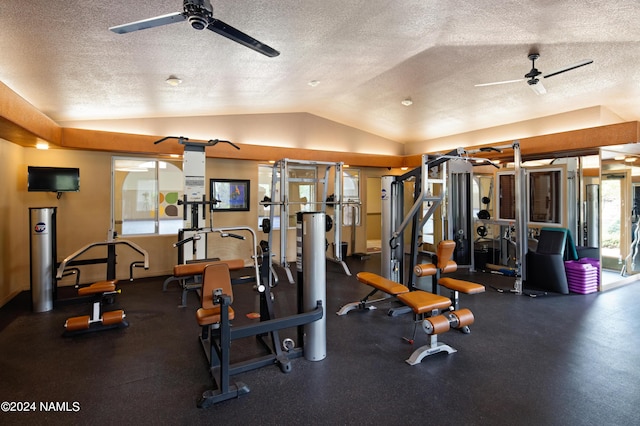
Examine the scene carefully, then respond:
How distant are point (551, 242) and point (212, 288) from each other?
5135mm

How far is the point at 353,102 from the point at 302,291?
439 cm

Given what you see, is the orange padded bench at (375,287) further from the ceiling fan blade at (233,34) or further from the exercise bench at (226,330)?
the ceiling fan blade at (233,34)

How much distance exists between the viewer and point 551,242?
5.07 m

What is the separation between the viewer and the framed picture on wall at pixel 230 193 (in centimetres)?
614

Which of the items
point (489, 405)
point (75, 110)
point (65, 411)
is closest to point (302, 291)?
point (489, 405)

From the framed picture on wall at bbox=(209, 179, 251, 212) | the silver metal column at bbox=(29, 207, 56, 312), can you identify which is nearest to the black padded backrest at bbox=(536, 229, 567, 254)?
the framed picture on wall at bbox=(209, 179, 251, 212)

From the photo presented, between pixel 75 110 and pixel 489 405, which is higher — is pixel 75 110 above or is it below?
above

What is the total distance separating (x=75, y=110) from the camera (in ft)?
14.5

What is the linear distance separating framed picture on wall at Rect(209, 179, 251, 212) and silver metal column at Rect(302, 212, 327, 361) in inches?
150

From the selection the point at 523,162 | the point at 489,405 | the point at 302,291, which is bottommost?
the point at 489,405

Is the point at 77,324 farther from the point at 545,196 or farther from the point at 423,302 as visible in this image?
the point at 545,196

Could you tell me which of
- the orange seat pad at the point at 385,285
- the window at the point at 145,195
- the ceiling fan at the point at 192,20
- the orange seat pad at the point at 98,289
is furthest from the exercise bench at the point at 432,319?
the window at the point at 145,195

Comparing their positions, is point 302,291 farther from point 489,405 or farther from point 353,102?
point 353,102

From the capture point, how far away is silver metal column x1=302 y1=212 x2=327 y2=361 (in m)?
2.71
